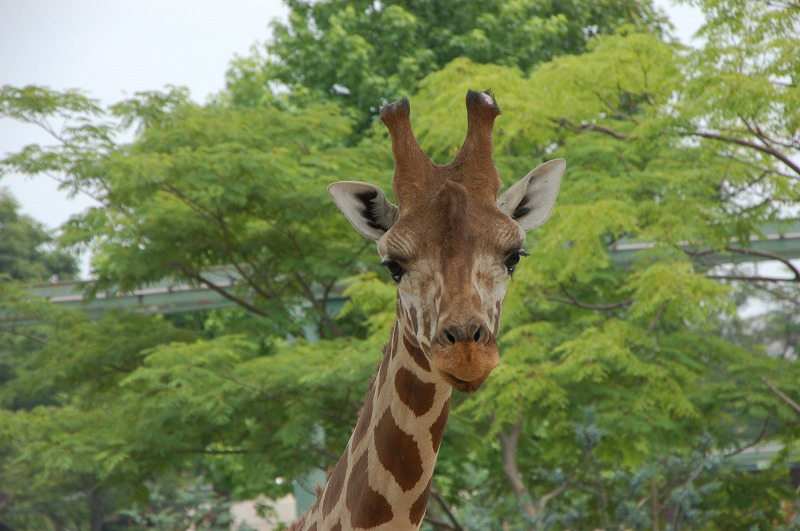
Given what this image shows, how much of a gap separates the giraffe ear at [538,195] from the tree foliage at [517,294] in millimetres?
6706

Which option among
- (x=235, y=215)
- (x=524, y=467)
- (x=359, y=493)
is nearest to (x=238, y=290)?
(x=235, y=215)

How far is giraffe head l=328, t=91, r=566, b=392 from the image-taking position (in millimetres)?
2771

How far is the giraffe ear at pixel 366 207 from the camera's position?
3.34m

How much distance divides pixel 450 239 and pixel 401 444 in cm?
69

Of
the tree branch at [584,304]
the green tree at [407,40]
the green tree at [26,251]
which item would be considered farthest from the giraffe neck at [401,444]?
the green tree at [26,251]

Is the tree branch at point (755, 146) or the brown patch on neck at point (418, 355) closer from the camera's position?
the brown patch on neck at point (418, 355)

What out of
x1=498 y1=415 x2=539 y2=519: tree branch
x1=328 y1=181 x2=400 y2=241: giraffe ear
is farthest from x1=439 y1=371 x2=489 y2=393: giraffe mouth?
x1=498 y1=415 x2=539 y2=519: tree branch

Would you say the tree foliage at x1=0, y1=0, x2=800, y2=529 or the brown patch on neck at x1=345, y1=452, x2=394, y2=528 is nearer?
the brown patch on neck at x1=345, y1=452, x2=394, y2=528

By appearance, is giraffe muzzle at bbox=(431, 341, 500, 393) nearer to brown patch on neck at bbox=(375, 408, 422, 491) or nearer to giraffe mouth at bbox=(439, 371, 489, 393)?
giraffe mouth at bbox=(439, 371, 489, 393)

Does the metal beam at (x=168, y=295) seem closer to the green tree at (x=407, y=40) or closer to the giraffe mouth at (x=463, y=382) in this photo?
the green tree at (x=407, y=40)

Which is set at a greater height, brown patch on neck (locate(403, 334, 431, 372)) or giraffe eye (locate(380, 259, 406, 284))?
giraffe eye (locate(380, 259, 406, 284))

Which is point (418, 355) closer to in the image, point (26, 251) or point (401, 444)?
point (401, 444)

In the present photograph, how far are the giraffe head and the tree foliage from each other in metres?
7.05

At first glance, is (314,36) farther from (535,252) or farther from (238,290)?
(535,252)
